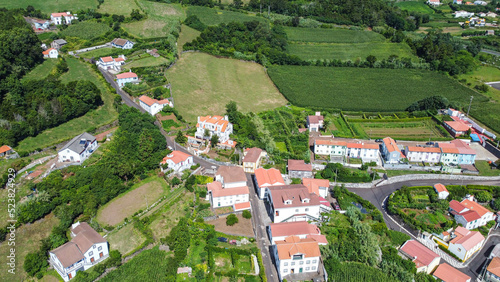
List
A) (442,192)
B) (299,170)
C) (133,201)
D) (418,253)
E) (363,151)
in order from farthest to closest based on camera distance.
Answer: (363,151), (299,170), (442,192), (133,201), (418,253)

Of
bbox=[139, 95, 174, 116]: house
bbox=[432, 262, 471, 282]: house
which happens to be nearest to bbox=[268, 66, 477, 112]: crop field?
bbox=[139, 95, 174, 116]: house

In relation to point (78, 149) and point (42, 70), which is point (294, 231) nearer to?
point (78, 149)

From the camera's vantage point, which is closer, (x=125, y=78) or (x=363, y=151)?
(x=363, y=151)

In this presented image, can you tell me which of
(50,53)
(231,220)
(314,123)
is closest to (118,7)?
(50,53)

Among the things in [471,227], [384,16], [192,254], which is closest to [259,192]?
[192,254]

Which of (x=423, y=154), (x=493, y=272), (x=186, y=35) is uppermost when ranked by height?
(x=186, y=35)

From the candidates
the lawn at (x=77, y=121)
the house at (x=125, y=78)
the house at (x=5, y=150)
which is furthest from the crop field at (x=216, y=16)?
the house at (x=5, y=150)

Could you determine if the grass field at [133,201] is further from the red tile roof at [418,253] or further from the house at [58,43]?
the house at [58,43]
